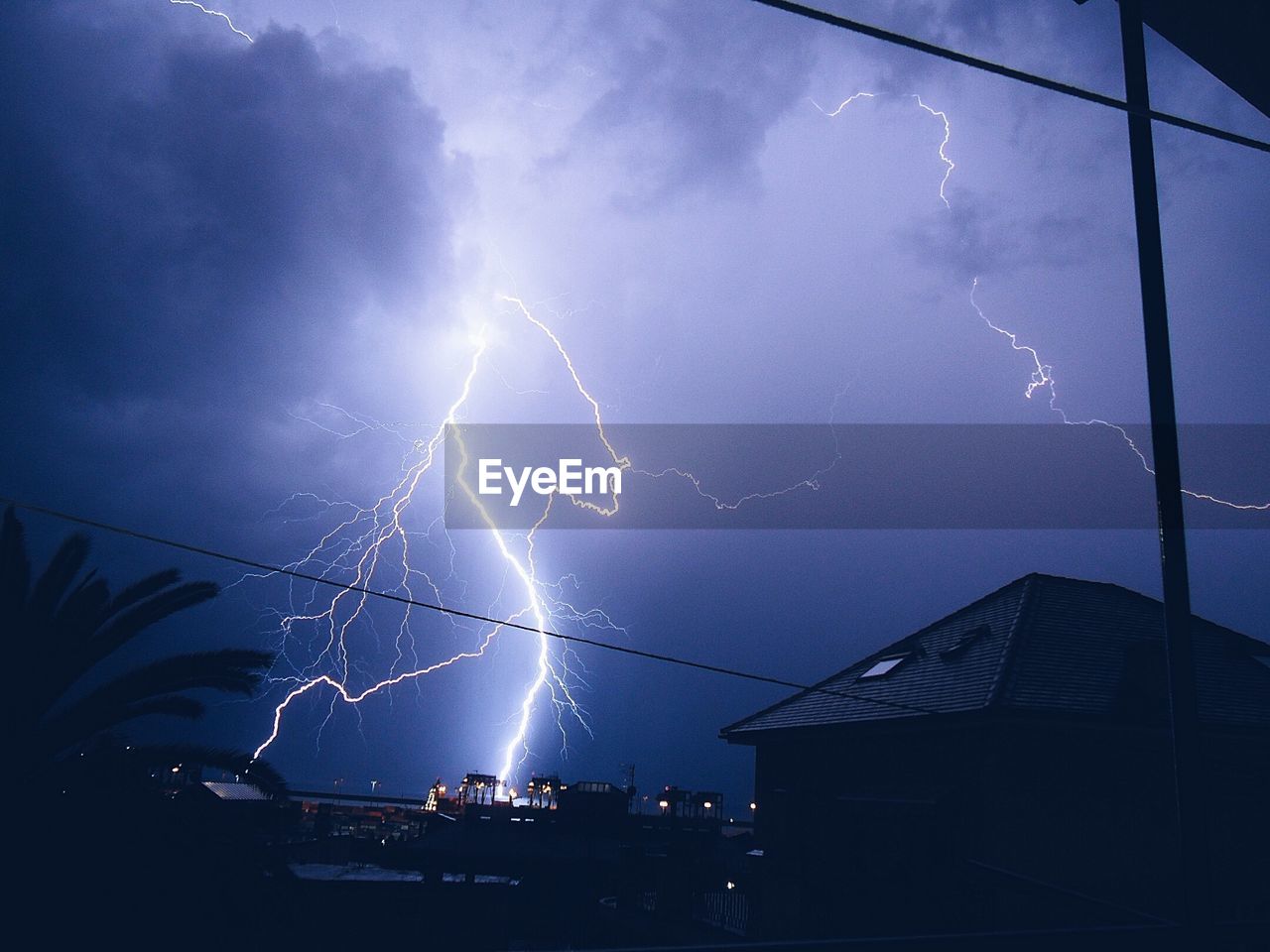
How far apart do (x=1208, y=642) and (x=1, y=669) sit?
18284 millimetres

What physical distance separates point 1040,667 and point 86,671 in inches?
516

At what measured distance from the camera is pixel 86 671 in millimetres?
7871

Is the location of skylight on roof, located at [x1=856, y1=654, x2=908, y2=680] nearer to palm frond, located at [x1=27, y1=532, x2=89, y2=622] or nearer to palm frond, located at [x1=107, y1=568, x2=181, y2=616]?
palm frond, located at [x1=107, y1=568, x2=181, y2=616]

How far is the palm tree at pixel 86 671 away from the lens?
742 centimetres

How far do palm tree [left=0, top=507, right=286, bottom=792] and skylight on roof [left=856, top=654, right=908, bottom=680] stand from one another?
11241mm

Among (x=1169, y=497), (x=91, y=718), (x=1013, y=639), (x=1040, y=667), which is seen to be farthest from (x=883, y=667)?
(x=91, y=718)

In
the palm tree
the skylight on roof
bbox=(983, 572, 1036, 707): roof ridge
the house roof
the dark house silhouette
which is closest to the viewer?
the palm tree

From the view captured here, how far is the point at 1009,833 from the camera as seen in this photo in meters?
11.0

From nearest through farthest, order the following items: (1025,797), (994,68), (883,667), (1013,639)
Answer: (994,68) < (1025,797) < (1013,639) < (883,667)

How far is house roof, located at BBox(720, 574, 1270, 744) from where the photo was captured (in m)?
11.7

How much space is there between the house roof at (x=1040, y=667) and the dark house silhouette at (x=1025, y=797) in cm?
5

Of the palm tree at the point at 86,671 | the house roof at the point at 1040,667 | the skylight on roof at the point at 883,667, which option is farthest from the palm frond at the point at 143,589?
the skylight on roof at the point at 883,667

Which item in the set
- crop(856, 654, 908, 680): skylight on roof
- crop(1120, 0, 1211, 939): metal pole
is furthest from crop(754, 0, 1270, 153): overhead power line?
crop(856, 654, 908, 680): skylight on roof

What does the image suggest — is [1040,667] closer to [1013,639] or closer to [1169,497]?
[1013,639]
